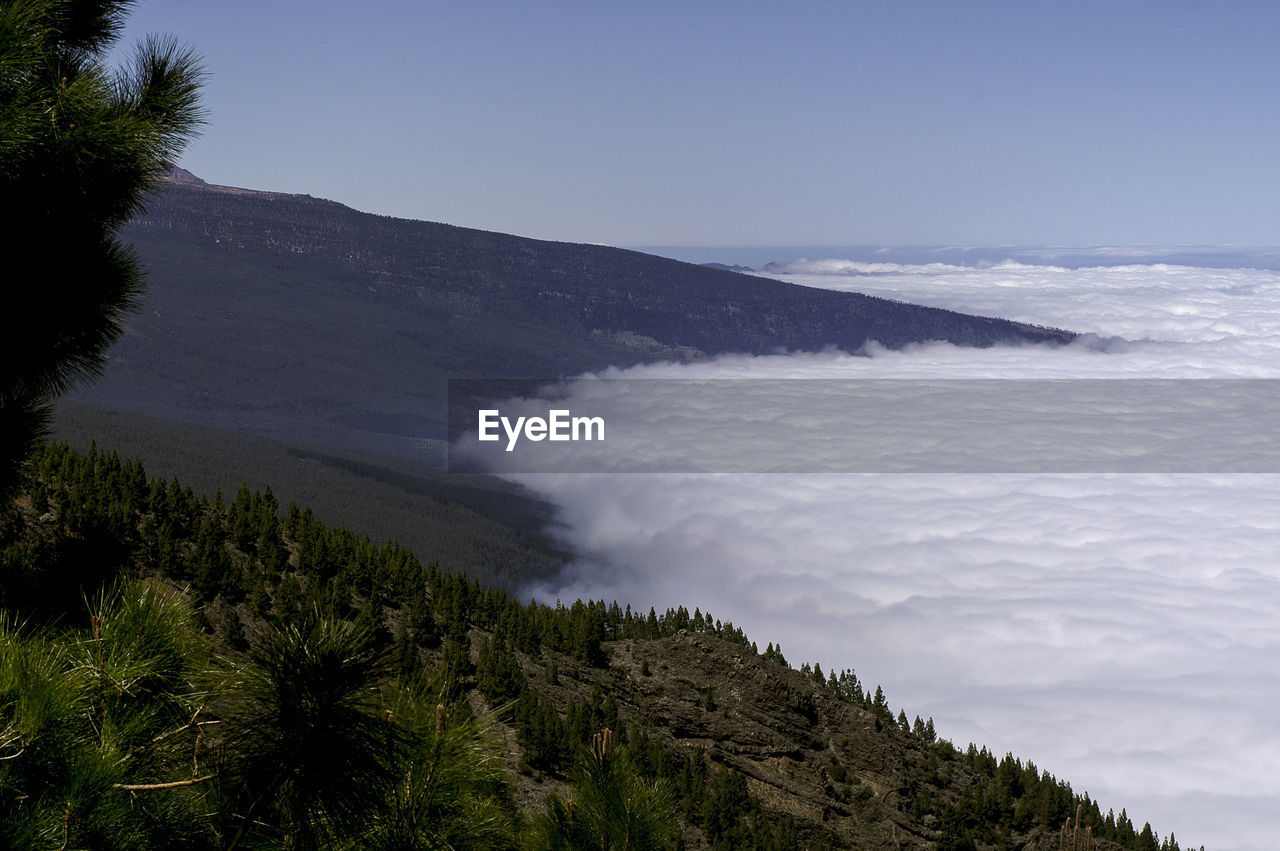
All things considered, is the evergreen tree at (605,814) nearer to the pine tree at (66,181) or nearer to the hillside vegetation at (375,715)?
the hillside vegetation at (375,715)

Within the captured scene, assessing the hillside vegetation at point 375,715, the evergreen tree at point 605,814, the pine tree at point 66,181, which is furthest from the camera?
the pine tree at point 66,181

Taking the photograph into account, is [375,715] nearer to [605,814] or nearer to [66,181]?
[605,814]

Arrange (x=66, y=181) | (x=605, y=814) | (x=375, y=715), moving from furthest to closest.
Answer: (x=66, y=181) → (x=605, y=814) → (x=375, y=715)

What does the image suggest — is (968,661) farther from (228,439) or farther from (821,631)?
(228,439)

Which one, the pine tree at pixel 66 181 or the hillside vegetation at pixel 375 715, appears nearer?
the hillside vegetation at pixel 375 715

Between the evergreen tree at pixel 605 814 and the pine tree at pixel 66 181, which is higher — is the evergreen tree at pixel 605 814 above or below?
below

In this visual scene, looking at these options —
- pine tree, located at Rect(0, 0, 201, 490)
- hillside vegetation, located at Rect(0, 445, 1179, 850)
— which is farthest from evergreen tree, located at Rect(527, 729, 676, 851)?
pine tree, located at Rect(0, 0, 201, 490)

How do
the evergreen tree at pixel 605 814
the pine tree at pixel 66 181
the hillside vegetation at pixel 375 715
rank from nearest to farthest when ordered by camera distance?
the hillside vegetation at pixel 375 715
the evergreen tree at pixel 605 814
the pine tree at pixel 66 181

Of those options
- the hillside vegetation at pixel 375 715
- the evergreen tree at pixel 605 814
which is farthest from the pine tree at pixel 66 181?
the evergreen tree at pixel 605 814

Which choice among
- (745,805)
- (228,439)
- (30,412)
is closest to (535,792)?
(745,805)

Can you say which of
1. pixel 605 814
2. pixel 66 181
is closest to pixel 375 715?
pixel 605 814
